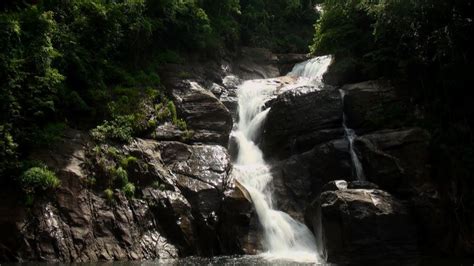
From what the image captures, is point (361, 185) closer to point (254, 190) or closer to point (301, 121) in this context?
point (254, 190)

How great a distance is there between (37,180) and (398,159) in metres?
13.6

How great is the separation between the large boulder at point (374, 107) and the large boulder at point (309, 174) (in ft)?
5.15

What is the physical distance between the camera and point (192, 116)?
21.8 metres

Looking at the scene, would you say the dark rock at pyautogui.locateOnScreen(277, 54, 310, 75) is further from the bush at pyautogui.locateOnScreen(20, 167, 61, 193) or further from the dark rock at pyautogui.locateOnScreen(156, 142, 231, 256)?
the bush at pyautogui.locateOnScreen(20, 167, 61, 193)

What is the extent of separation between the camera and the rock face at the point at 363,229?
571 inches

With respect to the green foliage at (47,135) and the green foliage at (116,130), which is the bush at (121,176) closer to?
the green foliage at (116,130)

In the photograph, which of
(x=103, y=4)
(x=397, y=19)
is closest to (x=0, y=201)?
(x=103, y=4)

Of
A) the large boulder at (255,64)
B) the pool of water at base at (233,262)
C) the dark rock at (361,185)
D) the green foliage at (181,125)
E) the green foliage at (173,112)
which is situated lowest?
the pool of water at base at (233,262)

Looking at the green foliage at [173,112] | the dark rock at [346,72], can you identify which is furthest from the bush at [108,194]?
the dark rock at [346,72]

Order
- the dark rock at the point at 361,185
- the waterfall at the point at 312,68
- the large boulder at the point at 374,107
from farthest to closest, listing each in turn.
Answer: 1. the waterfall at the point at 312,68
2. the large boulder at the point at 374,107
3. the dark rock at the point at 361,185

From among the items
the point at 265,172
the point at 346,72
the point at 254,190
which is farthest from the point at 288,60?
the point at 254,190

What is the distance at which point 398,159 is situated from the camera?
17891 millimetres

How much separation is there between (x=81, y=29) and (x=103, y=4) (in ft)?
6.93

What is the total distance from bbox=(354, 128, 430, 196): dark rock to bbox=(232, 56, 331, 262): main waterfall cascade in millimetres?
3796
